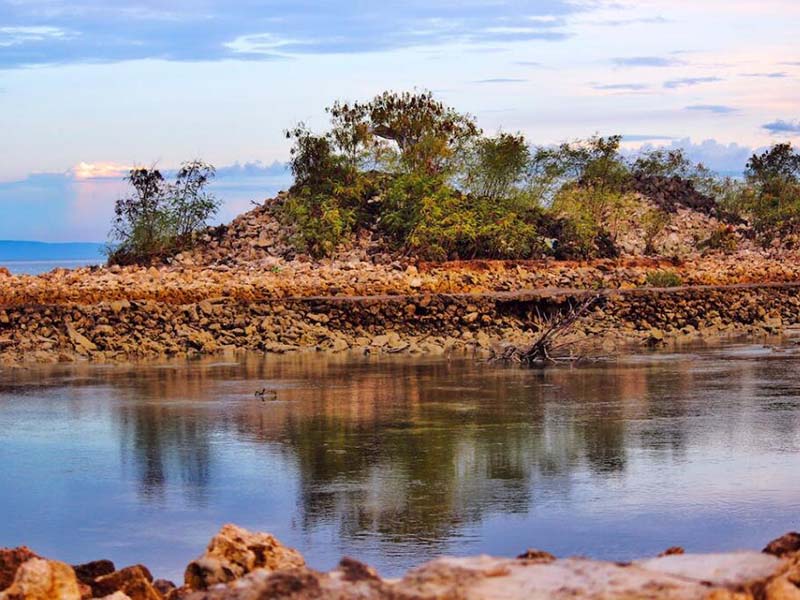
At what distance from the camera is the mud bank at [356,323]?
23.0m

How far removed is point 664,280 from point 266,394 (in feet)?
51.2

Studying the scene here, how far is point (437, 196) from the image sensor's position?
3538 centimetres

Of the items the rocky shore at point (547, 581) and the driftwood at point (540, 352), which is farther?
the driftwood at point (540, 352)

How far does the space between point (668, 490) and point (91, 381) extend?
34.9ft

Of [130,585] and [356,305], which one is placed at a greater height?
[356,305]

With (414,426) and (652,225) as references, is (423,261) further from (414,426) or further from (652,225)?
(414,426)

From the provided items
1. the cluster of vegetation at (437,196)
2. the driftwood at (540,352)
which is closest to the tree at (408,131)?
the cluster of vegetation at (437,196)

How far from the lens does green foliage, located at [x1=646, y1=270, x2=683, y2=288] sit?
30297 millimetres

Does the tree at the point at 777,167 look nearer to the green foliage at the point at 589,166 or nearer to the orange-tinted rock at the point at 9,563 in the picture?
the green foliage at the point at 589,166

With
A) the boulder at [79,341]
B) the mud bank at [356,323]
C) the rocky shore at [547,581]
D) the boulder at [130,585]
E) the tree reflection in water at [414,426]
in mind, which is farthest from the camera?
the mud bank at [356,323]

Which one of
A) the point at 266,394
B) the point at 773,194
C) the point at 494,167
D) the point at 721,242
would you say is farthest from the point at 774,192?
the point at 266,394

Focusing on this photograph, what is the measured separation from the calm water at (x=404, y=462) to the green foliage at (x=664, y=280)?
11.2 meters

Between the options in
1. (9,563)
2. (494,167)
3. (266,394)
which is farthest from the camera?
(494,167)

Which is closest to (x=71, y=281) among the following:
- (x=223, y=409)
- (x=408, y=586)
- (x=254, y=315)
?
(x=254, y=315)
